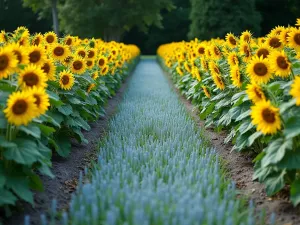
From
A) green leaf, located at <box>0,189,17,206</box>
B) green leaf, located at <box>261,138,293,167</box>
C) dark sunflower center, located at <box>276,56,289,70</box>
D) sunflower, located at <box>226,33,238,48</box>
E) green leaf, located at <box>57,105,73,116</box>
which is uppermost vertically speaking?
sunflower, located at <box>226,33,238,48</box>

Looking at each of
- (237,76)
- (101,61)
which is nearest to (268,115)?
(237,76)

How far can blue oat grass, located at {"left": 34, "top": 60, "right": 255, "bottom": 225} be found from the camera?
298 centimetres

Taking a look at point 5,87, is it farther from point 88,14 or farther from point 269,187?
point 88,14

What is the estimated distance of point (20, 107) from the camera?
9.92ft

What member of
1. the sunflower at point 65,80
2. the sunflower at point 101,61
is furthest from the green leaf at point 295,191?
the sunflower at point 101,61

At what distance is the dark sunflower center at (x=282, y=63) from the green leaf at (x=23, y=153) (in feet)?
7.14

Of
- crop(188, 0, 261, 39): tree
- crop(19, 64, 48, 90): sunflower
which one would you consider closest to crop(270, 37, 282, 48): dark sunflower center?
crop(19, 64, 48, 90): sunflower

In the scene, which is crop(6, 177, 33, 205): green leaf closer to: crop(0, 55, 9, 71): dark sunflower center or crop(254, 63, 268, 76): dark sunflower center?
crop(0, 55, 9, 71): dark sunflower center

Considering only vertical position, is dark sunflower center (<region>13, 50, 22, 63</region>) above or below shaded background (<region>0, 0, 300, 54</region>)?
below

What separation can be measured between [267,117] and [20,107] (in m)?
1.80

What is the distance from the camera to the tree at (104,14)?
3125 cm

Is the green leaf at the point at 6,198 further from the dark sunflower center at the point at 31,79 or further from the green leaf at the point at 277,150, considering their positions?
A: the green leaf at the point at 277,150

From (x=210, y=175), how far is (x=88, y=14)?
93.6 feet

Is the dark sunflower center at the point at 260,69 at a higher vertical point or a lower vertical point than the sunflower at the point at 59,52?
lower
